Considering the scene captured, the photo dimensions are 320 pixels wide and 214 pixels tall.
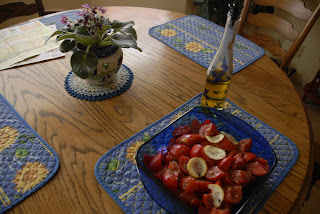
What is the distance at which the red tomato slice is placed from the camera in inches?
22.4

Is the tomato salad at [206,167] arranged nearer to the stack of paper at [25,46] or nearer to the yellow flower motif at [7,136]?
the yellow flower motif at [7,136]

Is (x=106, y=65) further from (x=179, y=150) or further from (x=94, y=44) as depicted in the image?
(x=179, y=150)

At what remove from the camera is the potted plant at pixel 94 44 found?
0.71m

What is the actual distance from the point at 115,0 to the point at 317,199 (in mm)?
2334

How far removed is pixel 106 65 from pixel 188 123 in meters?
0.34

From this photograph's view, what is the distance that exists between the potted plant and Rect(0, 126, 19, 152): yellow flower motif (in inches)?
10.1

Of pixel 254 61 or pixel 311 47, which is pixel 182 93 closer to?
pixel 254 61

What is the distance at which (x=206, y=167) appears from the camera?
55 cm

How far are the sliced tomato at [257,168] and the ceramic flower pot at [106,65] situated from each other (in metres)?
0.53

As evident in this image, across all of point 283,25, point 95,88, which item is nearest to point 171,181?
point 95,88

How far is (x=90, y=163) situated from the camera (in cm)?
64

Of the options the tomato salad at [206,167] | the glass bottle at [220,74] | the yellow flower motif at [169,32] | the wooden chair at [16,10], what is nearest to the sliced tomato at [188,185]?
the tomato salad at [206,167]

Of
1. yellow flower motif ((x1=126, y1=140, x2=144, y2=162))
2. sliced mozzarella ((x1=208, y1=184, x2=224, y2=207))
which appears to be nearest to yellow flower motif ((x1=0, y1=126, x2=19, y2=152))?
yellow flower motif ((x1=126, y1=140, x2=144, y2=162))

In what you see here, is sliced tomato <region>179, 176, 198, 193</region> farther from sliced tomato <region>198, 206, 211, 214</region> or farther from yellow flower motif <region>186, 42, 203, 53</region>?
yellow flower motif <region>186, 42, 203, 53</region>
